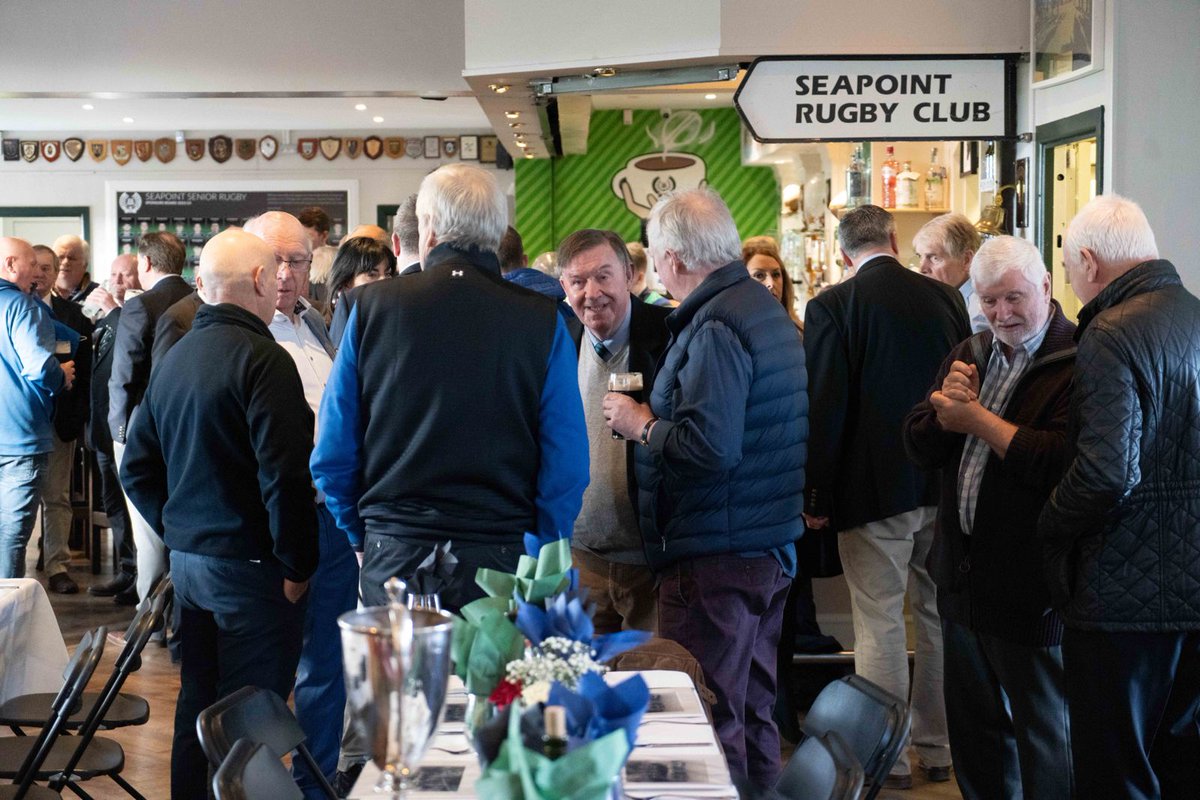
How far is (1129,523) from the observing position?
2828mm

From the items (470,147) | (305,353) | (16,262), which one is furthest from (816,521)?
(470,147)

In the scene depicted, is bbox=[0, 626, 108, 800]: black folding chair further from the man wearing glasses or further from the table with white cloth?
the table with white cloth

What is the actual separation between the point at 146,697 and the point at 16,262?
2383 millimetres

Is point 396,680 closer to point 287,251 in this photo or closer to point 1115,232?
point 1115,232

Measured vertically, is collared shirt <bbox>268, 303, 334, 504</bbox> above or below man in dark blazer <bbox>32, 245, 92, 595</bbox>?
above

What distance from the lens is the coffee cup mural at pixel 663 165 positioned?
43.5 ft

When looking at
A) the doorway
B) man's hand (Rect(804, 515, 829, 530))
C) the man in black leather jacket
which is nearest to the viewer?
the man in black leather jacket

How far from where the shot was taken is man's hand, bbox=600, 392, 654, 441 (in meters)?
3.22

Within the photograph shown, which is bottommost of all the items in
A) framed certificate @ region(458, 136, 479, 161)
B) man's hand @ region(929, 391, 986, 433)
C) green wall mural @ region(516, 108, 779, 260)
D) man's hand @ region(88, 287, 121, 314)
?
man's hand @ region(929, 391, 986, 433)

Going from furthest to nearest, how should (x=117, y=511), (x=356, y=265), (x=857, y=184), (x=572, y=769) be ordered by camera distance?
(x=857, y=184) < (x=117, y=511) < (x=356, y=265) < (x=572, y=769)

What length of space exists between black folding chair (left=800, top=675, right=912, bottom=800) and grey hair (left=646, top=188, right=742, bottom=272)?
1.19 m

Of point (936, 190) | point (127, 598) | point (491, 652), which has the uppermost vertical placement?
point (936, 190)

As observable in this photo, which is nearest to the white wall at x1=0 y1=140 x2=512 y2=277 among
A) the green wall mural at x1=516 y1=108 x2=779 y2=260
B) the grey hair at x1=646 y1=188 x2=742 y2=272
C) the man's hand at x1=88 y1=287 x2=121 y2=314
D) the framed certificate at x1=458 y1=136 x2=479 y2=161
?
the framed certificate at x1=458 y1=136 x2=479 y2=161

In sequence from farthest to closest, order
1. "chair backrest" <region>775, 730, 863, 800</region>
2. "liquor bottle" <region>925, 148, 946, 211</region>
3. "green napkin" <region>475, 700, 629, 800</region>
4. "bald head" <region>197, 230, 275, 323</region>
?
"liquor bottle" <region>925, 148, 946, 211</region>
"bald head" <region>197, 230, 275, 323</region>
"chair backrest" <region>775, 730, 863, 800</region>
"green napkin" <region>475, 700, 629, 800</region>
